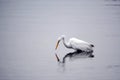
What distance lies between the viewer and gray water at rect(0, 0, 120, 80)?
9.82 feet

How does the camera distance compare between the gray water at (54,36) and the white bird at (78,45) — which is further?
the white bird at (78,45)

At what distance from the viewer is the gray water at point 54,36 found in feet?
9.82

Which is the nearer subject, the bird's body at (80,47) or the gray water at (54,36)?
the gray water at (54,36)

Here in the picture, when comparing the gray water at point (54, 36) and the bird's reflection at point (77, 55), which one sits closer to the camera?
the gray water at point (54, 36)

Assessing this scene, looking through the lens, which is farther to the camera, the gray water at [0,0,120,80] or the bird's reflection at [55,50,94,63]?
the bird's reflection at [55,50,94,63]

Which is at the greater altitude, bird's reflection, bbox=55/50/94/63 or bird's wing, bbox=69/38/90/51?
bird's wing, bbox=69/38/90/51

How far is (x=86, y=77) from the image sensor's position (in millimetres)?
2871

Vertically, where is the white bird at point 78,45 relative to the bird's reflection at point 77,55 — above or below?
above

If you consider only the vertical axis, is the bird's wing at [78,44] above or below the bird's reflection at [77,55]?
above

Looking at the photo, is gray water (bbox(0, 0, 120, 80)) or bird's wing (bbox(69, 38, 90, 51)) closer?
gray water (bbox(0, 0, 120, 80))

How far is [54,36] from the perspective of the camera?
383cm

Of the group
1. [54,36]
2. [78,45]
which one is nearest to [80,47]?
[78,45]

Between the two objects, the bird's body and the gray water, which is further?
the bird's body

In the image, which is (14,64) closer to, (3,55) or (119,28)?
(3,55)
